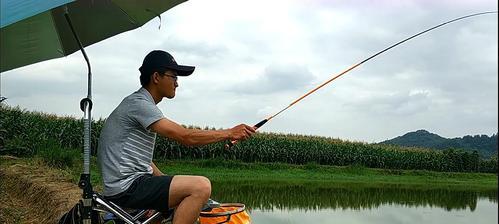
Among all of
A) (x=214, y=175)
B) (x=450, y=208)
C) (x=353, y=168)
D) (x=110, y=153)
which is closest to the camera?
(x=110, y=153)

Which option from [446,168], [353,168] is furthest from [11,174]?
[446,168]

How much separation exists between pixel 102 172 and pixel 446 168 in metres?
29.3

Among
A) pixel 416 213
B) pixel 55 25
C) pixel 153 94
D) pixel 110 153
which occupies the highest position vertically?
pixel 55 25

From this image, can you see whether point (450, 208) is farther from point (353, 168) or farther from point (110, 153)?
point (353, 168)

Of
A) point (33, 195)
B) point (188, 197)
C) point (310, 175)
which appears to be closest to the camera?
point (188, 197)

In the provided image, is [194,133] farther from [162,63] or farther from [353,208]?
[353,208]

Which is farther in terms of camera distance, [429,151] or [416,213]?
[429,151]

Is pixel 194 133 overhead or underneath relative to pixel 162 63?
underneath

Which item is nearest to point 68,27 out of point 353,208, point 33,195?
point 33,195

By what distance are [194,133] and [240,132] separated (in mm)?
219

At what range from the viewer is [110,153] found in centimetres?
266

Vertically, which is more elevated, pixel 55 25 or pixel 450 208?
pixel 55 25

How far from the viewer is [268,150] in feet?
78.3

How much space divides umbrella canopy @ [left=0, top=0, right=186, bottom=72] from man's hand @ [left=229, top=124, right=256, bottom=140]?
126cm
